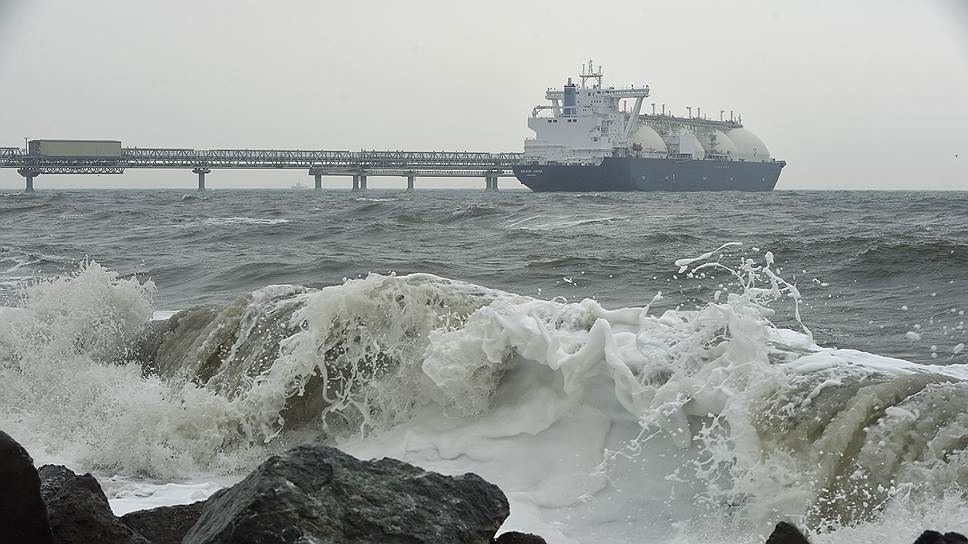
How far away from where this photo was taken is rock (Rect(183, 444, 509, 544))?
7.67ft

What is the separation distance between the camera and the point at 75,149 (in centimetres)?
6147

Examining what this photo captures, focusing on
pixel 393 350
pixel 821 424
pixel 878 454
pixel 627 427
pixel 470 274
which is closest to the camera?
pixel 878 454

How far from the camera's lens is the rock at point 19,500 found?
8.51 ft

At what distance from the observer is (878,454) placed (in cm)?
349

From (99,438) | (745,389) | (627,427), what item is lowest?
(99,438)

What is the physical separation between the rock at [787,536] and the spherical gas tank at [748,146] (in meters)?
72.7

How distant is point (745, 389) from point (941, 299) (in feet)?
16.0

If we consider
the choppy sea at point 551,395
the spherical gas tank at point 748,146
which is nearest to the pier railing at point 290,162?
the spherical gas tank at point 748,146

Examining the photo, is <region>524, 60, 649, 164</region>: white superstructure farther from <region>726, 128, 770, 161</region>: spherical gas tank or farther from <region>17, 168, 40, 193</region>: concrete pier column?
<region>17, 168, 40, 193</region>: concrete pier column

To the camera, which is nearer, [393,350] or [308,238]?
[393,350]

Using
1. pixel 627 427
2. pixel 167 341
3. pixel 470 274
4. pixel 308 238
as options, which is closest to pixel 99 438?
pixel 167 341

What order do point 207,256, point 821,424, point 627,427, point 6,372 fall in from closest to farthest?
point 821,424 → point 627,427 → point 6,372 → point 207,256

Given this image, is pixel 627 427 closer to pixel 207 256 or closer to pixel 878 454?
pixel 878 454

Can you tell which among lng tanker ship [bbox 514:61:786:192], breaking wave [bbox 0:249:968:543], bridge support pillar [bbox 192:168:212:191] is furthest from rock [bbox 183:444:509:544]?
bridge support pillar [bbox 192:168:212:191]
